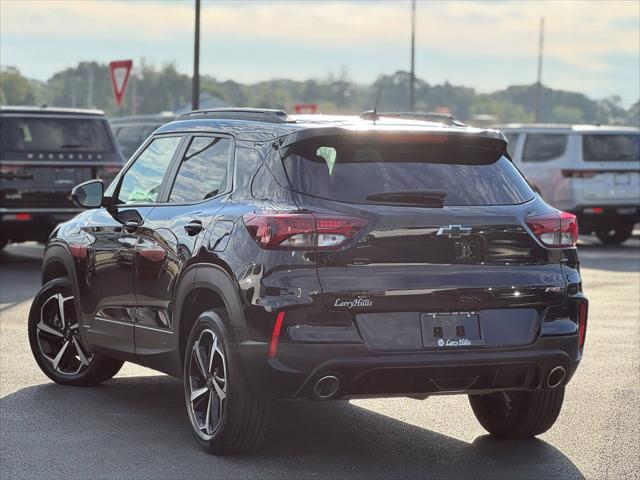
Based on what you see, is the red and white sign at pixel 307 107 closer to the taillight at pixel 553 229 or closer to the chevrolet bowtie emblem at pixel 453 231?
the taillight at pixel 553 229

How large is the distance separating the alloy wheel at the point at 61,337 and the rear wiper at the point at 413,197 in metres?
3.07

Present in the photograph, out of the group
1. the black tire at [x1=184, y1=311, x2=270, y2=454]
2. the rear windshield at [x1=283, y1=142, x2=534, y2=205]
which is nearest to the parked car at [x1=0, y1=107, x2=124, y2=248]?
the black tire at [x1=184, y1=311, x2=270, y2=454]

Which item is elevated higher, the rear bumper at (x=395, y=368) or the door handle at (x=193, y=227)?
the door handle at (x=193, y=227)

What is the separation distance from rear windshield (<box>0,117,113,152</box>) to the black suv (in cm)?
1073

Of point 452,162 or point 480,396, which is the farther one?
point 480,396

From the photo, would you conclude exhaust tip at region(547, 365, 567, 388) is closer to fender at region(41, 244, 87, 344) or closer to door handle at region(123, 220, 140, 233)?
door handle at region(123, 220, 140, 233)

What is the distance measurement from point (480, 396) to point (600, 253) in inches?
595

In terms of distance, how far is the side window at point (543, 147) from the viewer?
23969mm

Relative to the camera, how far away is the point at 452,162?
696 cm

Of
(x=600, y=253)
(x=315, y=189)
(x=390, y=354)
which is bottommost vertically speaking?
(x=600, y=253)

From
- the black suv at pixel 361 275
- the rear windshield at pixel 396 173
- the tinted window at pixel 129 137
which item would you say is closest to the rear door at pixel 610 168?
the tinted window at pixel 129 137

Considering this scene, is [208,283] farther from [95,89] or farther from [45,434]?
[95,89]

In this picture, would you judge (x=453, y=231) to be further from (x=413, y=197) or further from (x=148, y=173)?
(x=148, y=173)

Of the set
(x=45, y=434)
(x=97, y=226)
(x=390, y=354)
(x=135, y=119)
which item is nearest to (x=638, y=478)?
(x=390, y=354)
